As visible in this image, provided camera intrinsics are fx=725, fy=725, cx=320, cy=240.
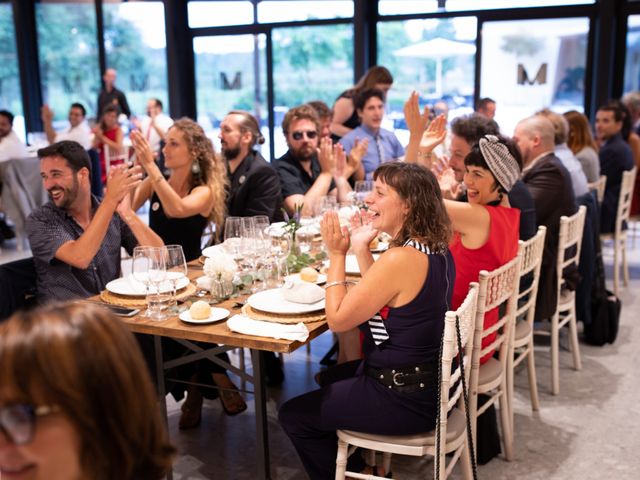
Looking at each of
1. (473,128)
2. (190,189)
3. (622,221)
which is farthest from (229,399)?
(622,221)

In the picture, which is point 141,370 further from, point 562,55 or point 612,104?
point 562,55

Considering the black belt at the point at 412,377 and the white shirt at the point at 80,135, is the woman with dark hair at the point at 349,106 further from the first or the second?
the black belt at the point at 412,377

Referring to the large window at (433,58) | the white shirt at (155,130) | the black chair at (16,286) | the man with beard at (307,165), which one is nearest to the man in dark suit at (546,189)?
the man with beard at (307,165)

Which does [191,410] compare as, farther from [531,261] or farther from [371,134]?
[371,134]

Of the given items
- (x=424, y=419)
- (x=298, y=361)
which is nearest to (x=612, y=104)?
(x=298, y=361)

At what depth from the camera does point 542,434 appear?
3.37 m

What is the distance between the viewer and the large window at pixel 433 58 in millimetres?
9086

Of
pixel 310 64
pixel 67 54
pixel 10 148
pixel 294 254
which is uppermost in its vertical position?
pixel 67 54

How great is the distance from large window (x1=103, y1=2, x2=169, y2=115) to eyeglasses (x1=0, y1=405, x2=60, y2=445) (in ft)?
34.3

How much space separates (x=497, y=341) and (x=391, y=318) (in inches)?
29.8

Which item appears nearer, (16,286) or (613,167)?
(16,286)

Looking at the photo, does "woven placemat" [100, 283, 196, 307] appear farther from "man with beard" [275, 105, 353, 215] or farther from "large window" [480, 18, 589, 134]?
"large window" [480, 18, 589, 134]

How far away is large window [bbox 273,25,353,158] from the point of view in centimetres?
977

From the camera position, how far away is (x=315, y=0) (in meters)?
9.73
